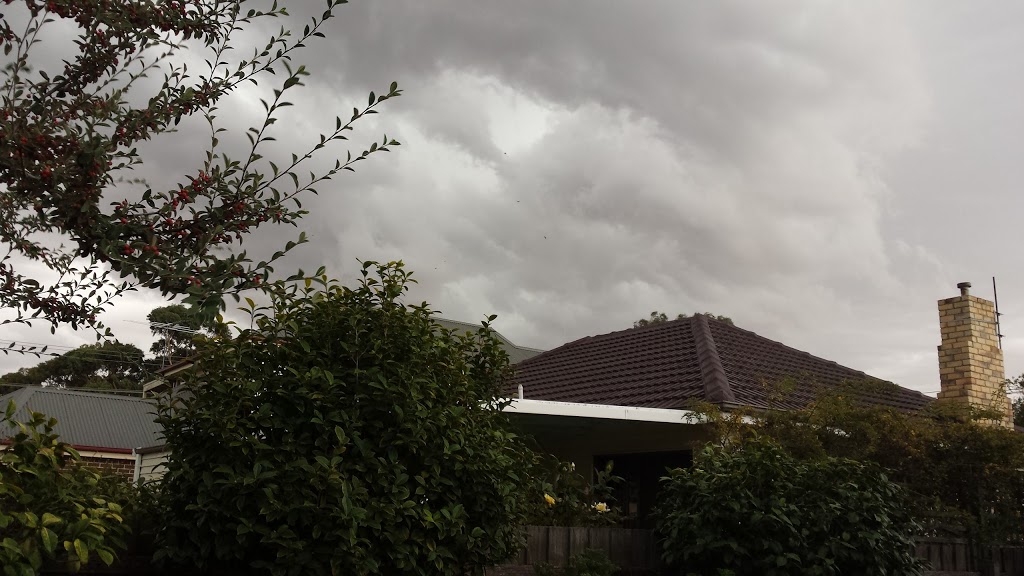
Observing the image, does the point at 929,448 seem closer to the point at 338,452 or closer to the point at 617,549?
the point at 617,549

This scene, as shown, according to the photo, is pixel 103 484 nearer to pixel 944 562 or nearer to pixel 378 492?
pixel 378 492

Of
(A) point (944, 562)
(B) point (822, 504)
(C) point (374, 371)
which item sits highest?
(C) point (374, 371)

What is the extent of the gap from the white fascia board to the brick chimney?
7880mm

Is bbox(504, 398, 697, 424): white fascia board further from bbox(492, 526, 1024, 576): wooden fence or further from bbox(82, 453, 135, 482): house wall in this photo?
bbox(82, 453, 135, 482): house wall

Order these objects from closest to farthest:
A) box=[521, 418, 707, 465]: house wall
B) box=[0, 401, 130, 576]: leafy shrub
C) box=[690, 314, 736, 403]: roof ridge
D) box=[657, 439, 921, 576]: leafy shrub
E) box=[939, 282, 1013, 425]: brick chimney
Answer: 1. box=[0, 401, 130, 576]: leafy shrub
2. box=[657, 439, 921, 576]: leafy shrub
3. box=[690, 314, 736, 403]: roof ridge
4. box=[521, 418, 707, 465]: house wall
5. box=[939, 282, 1013, 425]: brick chimney

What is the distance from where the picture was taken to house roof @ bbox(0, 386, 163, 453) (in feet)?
83.7

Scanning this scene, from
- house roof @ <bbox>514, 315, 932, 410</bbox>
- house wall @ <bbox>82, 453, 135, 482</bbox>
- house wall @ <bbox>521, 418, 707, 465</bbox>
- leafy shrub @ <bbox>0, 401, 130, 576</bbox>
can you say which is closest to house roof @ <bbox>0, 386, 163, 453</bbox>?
house wall @ <bbox>82, 453, 135, 482</bbox>

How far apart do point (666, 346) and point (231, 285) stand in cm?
1234

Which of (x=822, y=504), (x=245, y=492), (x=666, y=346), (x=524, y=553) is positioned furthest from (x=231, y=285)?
(x=666, y=346)

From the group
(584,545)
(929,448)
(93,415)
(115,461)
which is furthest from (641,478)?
(93,415)

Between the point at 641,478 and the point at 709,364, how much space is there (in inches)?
81.2

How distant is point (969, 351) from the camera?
1584cm

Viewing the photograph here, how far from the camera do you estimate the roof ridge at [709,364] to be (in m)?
11.3

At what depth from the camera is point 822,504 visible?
7.70 meters
